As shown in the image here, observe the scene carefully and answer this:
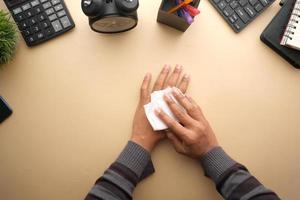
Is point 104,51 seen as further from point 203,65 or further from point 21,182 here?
point 21,182

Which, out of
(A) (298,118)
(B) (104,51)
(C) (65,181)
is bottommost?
(A) (298,118)

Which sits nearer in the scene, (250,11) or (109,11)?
(109,11)

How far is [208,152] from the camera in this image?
2.32ft

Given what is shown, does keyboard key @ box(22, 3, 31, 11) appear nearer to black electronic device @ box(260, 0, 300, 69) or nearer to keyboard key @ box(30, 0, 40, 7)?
keyboard key @ box(30, 0, 40, 7)

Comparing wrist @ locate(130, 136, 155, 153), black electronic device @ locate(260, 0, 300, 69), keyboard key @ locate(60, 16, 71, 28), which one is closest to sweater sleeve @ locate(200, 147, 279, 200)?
wrist @ locate(130, 136, 155, 153)

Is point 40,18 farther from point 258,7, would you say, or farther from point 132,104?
point 258,7

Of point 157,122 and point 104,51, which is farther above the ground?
point 104,51

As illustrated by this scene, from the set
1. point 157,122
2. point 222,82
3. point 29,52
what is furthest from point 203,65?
point 29,52

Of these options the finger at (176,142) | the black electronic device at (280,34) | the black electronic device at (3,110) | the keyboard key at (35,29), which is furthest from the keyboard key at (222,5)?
the black electronic device at (3,110)

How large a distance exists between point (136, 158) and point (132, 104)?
0.12 m

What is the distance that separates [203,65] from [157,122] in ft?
0.58

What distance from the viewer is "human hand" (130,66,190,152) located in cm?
71

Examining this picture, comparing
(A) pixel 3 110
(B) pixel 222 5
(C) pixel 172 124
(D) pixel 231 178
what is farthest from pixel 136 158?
(B) pixel 222 5

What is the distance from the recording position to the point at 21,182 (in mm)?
697
